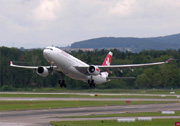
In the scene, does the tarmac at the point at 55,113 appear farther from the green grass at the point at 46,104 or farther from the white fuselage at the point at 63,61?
the white fuselage at the point at 63,61

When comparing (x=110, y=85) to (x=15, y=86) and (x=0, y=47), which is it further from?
(x=0, y=47)

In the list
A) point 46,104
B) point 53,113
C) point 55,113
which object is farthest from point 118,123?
point 46,104

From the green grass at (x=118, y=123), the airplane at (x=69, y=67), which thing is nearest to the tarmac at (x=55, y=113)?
the green grass at (x=118, y=123)

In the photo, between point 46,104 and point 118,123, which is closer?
point 118,123

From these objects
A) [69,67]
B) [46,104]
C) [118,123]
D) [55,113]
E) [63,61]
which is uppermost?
[63,61]

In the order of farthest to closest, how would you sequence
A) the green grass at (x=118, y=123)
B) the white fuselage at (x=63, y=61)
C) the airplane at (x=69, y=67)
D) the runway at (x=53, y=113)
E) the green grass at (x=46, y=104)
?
the green grass at (x=46, y=104) → the airplane at (x=69, y=67) → the white fuselage at (x=63, y=61) → the runway at (x=53, y=113) → the green grass at (x=118, y=123)

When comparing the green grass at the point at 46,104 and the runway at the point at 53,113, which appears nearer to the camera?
the runway at the point at 53,113

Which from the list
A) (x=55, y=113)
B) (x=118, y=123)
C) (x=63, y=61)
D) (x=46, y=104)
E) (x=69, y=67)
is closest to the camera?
(x=118, y=123)

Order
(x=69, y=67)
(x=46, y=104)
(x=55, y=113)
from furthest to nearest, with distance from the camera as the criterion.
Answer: (x=46, y=104), (x=55, y=113), (x=69, y=67)

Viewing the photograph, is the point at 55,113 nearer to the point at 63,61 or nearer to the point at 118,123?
the point at 63,61

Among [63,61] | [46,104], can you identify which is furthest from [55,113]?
[46,104]

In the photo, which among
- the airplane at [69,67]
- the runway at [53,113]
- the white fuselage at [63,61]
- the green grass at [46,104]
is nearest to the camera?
the runway at [53,113]

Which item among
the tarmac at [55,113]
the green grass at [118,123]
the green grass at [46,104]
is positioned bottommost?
the green grass at [118,123]

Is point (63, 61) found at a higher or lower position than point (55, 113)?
higher
